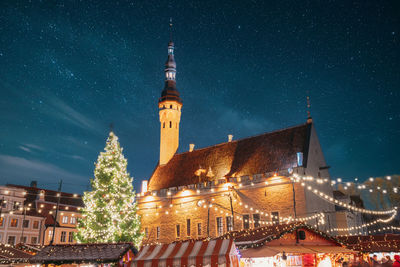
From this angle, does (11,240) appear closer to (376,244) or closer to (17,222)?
(17,222)

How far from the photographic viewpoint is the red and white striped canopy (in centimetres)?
1064

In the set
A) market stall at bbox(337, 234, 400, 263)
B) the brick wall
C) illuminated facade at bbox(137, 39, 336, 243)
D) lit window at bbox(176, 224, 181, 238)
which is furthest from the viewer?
lit window at bbox(176, 224, 181, 238)

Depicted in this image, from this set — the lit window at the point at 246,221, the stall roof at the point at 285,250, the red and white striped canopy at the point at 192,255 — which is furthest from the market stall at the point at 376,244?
the red and white striped canopy at the point at 192,255

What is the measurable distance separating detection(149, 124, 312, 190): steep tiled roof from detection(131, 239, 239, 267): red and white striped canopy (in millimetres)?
21103

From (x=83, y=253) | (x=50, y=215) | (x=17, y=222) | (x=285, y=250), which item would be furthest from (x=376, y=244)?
(x=50, y=215)

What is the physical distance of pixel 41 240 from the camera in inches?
1665

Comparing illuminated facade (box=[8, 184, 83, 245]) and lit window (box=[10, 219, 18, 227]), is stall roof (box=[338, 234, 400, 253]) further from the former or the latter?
lit window (box=[10, 219, 18, 227])

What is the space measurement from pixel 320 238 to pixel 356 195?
50.6m

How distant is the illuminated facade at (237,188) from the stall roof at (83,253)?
15117mm

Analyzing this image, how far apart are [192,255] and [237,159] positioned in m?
25.6

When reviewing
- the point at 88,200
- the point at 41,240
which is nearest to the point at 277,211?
the point at 88,200

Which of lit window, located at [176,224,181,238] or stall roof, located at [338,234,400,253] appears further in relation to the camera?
lit window, located at [176,224,181,238]

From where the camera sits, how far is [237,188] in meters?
33.1

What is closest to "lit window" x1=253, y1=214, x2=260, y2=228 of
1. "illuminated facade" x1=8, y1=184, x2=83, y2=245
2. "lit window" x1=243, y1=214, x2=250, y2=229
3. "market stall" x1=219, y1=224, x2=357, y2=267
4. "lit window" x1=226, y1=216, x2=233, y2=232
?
→ "lit window" x1=243, y1=214, x2=250, y2=229
